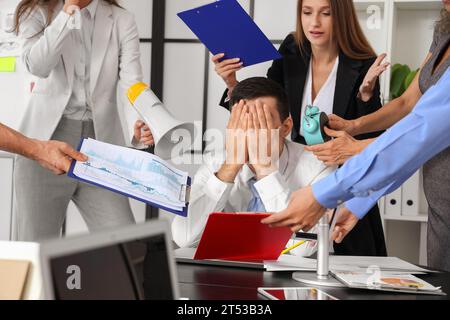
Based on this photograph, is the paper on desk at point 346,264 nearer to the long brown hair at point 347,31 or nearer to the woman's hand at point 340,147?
the woman's hand at point 340,147

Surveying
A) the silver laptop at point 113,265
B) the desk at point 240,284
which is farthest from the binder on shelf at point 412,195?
the silver laptop at point 113,265

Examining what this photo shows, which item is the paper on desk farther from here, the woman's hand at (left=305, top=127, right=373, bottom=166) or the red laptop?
the woman's hand at (left=305, top=127, right=373, bottom=166)

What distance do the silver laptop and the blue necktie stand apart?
1.20 metres

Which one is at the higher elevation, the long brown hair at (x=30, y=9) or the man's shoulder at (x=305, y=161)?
the long brown hair at (x=30, y=9)

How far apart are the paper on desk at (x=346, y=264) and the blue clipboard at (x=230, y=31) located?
90 centimetres

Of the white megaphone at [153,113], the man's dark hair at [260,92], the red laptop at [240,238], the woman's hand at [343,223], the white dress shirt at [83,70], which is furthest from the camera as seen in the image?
the white dress shirt at [83,70]

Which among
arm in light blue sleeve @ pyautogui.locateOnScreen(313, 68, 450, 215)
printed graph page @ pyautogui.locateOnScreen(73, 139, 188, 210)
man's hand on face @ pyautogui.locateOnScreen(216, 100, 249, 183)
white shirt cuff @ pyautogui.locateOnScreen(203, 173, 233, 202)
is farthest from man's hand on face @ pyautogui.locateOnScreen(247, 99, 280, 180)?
arm in light blue sleeve @ pyautogui.locateOnScreen(313, 68, 450, 215)

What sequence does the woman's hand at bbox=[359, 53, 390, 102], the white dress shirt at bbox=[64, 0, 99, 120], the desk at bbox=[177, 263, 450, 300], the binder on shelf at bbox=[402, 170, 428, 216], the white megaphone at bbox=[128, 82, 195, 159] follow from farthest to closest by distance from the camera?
the binder on shelf at bbox=[402, 170, 428, 216], the white dress shirt at bbox=[64, 0, 99, 120], the woman's hand at bbox=[359, 53, 390, 102], the white megaphone at bbox=[128, 82, 195, 159], the desk at bbox=[177, 263, 450, 300]

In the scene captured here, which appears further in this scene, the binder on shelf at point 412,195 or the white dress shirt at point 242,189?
the binder on shelf at point 412,195

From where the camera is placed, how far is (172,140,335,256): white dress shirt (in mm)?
1800

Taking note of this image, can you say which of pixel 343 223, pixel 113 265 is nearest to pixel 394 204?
pixel 343 223

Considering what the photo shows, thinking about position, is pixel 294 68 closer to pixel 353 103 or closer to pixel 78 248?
pixel 353 103

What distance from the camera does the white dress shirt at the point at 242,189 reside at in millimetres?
1800
